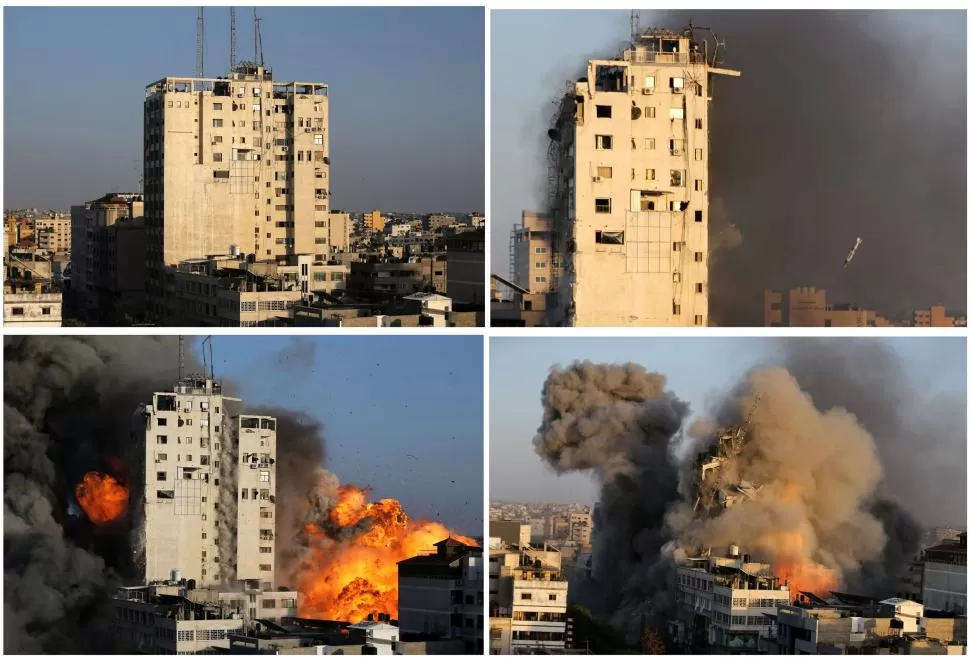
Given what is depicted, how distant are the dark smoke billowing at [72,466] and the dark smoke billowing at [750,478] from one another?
93.2 inches

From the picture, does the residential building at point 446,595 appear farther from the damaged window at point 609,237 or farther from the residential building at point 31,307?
the residential building at point 31,307

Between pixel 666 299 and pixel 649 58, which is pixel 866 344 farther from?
pixel 649 58

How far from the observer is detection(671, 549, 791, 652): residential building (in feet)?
45.0

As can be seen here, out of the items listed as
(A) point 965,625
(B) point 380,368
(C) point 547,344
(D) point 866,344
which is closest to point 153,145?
(B) point 380,368

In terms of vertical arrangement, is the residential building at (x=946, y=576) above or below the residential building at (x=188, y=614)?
above

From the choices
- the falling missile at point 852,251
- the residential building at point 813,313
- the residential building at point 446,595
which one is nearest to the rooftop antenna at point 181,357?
the residential building at point 446,595

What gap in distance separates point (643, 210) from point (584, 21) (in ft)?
4.85

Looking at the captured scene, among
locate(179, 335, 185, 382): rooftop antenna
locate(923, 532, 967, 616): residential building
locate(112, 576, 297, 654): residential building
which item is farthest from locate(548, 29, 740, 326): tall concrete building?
locate(112, 576, 297, 654): residential building

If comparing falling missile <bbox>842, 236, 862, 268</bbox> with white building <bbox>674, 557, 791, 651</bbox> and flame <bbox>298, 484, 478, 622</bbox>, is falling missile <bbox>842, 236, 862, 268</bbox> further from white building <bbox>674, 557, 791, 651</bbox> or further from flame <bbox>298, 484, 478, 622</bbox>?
flame <bbox>298, 484, 478, 622</bbox>

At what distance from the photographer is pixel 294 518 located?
14.9m

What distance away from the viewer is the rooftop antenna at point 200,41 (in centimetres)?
1543

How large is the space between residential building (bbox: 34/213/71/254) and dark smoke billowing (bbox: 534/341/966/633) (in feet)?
20.7

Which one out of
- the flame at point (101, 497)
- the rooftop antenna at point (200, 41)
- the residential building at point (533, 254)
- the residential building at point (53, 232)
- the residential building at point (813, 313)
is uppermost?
the rooftop antenna at point (200, 41)

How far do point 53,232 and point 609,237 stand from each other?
23.8 ft
